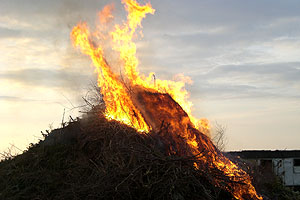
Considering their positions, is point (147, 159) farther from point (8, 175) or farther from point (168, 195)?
point (8, 175)

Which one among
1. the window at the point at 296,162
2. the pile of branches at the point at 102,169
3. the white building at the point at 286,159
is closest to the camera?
the pile of branches at the point at 102,169

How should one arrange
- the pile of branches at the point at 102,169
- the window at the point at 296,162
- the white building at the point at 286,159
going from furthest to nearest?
the window at the point at 296,162 < the white building at the point at 286,159 < the pile of branches at the point at 102,169

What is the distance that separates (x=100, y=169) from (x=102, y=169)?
0.20 m

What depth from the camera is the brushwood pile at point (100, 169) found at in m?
8.86

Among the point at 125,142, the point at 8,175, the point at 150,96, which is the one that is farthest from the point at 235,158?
the point at 8,175

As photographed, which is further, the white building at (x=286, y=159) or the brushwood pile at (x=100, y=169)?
the white building at (x=286, y=159)

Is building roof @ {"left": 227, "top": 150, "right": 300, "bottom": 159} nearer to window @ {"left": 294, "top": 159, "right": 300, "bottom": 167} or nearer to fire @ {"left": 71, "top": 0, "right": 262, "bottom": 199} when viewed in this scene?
window @ {"left": 294, "top": 159, "right": 300, "bottom": 167}

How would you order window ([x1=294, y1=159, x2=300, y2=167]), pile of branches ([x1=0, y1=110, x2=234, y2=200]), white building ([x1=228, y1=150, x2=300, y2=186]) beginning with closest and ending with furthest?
pile of branches ([x1=0, y1=110, x2=234, y2=200])
white building ([x1=228, y1=150, x2=300, y2=186])
window ([x1=294, y1=159, x2=300, y2=167])

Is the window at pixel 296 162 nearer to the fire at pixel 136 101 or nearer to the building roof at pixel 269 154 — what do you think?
the building roof at pixel 269 154

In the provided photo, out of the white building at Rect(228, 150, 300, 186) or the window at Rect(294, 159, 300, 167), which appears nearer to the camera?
the white building at Rect(228, 150, 300, 186)

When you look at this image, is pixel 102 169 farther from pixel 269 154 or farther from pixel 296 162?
pixel 296 162

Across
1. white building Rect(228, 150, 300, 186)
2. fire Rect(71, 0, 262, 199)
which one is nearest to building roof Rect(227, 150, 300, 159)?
white building Rect(228, 150, 300, 186)

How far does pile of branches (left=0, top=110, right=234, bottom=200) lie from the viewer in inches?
349

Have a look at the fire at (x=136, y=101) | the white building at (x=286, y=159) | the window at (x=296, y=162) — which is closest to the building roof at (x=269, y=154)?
the white building at (x=286, y=159)
